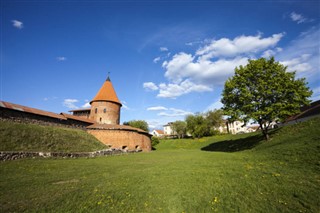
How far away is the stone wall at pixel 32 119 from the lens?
2150 cm

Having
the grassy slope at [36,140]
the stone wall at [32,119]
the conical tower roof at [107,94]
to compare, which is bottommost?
the grassy slope at [36,140]

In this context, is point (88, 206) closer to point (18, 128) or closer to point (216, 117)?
point (18, 128)

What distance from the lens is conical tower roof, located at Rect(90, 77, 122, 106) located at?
1651 inches

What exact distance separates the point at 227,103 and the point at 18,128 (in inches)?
1075

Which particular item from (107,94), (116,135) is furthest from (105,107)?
(116,135)

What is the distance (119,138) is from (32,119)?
15.2 meters

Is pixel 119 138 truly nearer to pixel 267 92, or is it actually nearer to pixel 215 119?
pixel 267 92

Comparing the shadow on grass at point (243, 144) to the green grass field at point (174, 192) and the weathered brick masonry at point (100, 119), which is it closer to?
the green grass field at point (174, 192)

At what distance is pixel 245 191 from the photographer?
6895 millimetres

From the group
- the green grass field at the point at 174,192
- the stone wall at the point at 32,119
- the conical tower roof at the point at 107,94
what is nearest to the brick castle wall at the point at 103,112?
the conical tower roof at the point at 107,94

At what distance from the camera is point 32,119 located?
24.6 m

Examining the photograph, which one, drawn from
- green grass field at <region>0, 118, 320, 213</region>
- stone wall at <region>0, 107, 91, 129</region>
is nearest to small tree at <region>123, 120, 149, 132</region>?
stone wall at <region>0, 107, 91, 129</region>

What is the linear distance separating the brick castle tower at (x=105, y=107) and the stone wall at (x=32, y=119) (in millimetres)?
8454

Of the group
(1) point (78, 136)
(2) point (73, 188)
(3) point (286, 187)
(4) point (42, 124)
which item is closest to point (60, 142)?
(1) point (78, 136)
